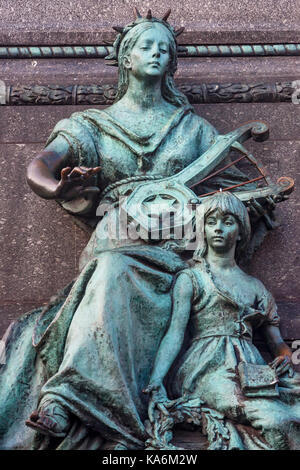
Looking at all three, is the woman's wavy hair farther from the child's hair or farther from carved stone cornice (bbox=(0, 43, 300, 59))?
the child's hair

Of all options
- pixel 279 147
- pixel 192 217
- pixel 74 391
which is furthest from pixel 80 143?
pixel 74 391

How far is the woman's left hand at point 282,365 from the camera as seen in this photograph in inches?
256

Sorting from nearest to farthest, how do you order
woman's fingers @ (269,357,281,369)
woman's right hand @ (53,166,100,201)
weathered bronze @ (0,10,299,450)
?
weathered bronze @ (0,10,299,450), woman's fingers @ (269,357,281,369), woman's right hand @ (53,166,100,201)

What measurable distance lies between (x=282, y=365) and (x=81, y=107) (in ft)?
9.31

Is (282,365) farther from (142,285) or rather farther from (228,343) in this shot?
(142,285)

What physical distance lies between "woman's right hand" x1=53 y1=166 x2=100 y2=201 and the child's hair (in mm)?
644

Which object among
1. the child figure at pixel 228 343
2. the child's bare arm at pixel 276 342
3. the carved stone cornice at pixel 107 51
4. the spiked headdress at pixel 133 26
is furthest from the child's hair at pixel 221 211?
the carved stone cornice at pixel 107 51

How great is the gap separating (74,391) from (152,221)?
1.48m

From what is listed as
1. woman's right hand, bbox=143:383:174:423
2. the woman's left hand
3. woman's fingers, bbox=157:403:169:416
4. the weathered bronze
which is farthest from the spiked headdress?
woman's fingers, bbox=157:403:169:416

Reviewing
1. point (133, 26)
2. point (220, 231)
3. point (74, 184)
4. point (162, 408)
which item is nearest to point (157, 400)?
point (162, 408)

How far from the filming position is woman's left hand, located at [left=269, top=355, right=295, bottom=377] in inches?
256

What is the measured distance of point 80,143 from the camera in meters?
7.66
